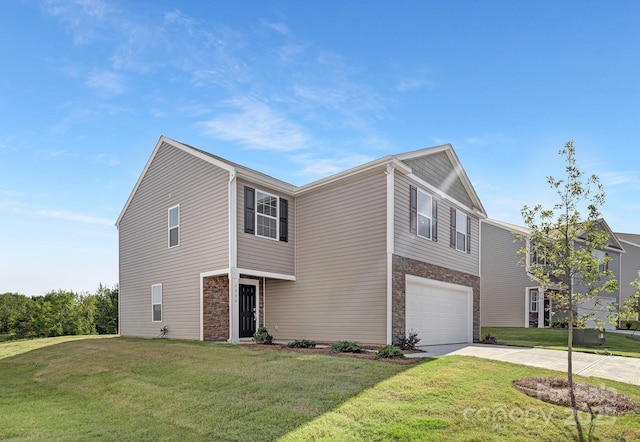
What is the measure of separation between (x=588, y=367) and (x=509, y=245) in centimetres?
1713

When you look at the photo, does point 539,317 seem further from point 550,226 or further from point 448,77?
point 550,226

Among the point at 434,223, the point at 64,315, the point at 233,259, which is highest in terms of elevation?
the point at 434,223

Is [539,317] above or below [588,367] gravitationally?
below

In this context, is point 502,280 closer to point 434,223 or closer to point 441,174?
point 441,174

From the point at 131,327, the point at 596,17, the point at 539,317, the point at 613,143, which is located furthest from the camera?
the point at 539,317

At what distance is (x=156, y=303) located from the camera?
16875 mm

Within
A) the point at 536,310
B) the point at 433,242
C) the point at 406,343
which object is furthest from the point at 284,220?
the point at 536,310

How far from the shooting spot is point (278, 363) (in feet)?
29.7

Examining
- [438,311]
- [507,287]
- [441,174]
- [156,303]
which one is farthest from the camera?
[507,287]

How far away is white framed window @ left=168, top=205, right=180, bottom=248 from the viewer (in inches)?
627

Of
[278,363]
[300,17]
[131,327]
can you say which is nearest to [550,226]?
[278,363]

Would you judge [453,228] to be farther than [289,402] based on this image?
Yes

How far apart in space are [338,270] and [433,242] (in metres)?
3.69

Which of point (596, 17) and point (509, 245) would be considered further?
point (509, 245)
